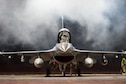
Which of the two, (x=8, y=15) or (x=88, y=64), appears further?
(x=8, y=15)

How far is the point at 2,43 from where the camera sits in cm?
1833

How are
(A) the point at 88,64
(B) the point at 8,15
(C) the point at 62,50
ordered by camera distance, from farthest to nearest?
(B) the point at 8,15, (A) the point at 88,64, (C) the point at 62,50

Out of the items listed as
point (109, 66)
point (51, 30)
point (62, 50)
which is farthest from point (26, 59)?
point (62, 50)

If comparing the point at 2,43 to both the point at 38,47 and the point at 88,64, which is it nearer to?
the point at 38,47

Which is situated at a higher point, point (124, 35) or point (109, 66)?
point (124, 35)

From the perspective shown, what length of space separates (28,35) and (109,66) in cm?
538

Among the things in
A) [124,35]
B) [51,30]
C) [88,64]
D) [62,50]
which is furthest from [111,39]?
[62,50]

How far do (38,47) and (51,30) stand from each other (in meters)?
1.35

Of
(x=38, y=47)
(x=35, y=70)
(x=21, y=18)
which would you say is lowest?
(x=35, y=70)

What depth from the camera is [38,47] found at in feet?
61.8

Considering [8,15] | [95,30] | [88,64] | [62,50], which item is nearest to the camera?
[62,50]

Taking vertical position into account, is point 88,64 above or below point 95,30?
below

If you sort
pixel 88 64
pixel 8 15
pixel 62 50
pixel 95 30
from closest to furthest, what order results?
1. pixel 62 50
2. pixel 88 64
3. pixel 8 15
4. pixel 95 30

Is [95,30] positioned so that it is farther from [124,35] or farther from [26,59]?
[26,59]
